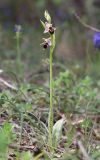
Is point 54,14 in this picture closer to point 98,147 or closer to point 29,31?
point 29,31

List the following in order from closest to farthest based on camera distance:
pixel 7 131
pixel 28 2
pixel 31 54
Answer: pixel 7 131 < pixel 31 54 < pixel 28 2

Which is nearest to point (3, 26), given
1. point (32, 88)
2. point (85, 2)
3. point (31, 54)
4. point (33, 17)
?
point (33, 17)

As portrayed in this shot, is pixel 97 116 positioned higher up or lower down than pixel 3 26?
lower down

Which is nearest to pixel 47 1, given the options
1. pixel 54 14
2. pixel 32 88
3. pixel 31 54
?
pixel 54 14

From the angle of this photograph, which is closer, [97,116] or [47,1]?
[97,116]

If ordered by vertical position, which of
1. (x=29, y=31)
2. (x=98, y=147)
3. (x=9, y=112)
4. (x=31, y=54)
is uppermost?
(x=29, y=31)

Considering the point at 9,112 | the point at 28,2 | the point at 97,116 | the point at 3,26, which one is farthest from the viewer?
the point at 28,2

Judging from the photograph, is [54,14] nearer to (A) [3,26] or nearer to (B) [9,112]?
(A) [3,26]

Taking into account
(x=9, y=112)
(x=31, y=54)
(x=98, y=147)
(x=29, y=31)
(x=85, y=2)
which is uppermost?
(x=85, y=2)

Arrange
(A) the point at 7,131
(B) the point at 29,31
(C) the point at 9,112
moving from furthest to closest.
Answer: (B) the point at 29,31, (C) the point at 9,112, (A) the point at 7,131

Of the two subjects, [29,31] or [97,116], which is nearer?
[97,116]
